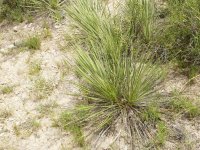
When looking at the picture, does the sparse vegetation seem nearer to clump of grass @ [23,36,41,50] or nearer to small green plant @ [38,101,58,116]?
→ clump of grass @ [23,36,41,50]

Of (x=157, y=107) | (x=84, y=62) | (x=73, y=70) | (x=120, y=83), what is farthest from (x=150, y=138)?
(x=73, y=70)

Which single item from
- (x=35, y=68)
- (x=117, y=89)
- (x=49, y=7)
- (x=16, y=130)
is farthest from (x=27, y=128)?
(x=49, y=7)

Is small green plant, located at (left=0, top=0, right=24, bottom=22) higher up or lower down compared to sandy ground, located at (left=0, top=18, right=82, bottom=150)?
higher up

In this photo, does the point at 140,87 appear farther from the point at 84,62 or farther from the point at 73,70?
the point at 73,70

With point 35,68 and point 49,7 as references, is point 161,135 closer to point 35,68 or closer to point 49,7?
point 35,68

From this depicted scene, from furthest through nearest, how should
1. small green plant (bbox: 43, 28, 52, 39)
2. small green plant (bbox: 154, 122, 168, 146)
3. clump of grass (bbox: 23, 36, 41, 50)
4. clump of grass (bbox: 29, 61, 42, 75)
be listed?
small green plant (bbox: 43, 28, 52, 39) < clump of grass (bbox: 23, 36, 41, 50) < clump of grass (bbox: 29, 61, 42, 75) < small green plant (bbox: 154, 122, 168, 146)

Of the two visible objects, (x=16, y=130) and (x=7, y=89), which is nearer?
(x=16, y=130)

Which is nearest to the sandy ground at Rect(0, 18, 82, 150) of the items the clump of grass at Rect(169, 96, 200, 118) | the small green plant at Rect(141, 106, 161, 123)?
the small green plant at Rect(141, 106, 161, 123)
